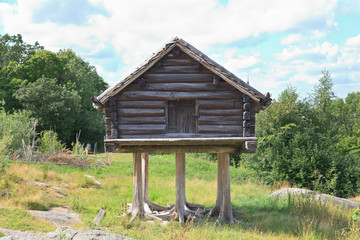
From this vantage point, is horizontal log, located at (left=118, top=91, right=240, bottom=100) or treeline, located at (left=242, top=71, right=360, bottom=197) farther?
treeline, located at (left=242, top=71, right=360, bottom=197)

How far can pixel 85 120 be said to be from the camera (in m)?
41.3

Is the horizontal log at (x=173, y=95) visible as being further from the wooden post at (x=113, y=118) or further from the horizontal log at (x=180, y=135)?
the horizontal log at (x=180, y=135)

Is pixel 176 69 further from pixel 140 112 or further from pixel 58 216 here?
pixel 58 216

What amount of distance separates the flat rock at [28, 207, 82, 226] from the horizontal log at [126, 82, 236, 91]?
483cm

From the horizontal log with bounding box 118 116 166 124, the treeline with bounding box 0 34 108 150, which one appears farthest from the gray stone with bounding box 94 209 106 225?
the treeline with bounding box 0 34 108 150

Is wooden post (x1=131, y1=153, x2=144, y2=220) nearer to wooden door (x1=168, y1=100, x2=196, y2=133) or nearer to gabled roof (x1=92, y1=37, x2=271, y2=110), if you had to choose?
wooden door (x1=168, y1=100, x2=196, y2=133)

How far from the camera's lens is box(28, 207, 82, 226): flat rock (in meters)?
10.0

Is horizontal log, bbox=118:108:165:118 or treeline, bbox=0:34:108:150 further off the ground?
treeline, bbox=0:34:108:150

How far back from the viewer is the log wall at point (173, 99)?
29.7 ft

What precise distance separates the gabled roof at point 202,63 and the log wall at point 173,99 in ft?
0.70

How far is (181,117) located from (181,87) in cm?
91

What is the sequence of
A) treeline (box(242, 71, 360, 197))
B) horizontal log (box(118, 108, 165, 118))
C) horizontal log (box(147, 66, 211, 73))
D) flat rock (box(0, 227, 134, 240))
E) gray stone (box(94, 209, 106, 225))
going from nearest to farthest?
flat rock (box(0, 227, 134, 240))
horizontal log (box(118, 108, 165, 118))
horizontal log (box(147, 66, 211, 73))
gray stone (box(94, 209, 106, 225))
treeline (box(242, 71, 360, 197))

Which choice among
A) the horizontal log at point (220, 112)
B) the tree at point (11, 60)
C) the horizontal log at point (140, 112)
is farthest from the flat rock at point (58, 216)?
the tree at point (11, 60)

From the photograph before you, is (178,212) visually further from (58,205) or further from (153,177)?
(153,177)
